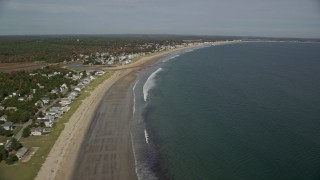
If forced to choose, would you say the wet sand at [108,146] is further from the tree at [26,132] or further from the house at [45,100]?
the house at [45,100]

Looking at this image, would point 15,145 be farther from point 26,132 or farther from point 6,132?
point 6,132

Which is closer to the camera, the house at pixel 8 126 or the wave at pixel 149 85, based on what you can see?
the house at pixel 8 126

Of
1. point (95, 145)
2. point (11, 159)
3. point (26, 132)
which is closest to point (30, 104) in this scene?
point (26, 132)

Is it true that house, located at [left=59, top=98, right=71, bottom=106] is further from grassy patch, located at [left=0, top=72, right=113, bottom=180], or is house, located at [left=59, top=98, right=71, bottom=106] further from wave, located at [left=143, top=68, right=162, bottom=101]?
wave, located at [left=143, top=68, right=162, bottom=101]

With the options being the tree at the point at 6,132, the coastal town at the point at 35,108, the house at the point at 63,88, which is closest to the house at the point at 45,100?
the coastal town at the point at 35,108

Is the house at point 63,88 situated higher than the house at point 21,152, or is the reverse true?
the house at point 21,152

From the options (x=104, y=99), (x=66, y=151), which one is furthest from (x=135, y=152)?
(x=104, y=99)
